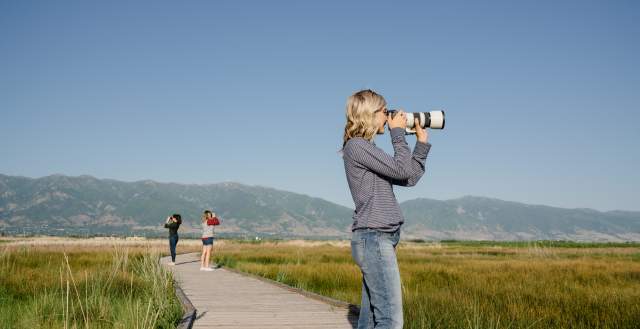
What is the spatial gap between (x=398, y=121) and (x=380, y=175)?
1.18 feet

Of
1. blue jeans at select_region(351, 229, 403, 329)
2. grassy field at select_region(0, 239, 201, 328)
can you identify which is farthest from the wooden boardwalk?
blue jeans at select_region(351, 229, 403, 329)

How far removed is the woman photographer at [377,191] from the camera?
112 inches

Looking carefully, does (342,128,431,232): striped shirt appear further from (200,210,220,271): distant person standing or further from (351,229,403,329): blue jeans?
(200,210,220,271): distant person standing

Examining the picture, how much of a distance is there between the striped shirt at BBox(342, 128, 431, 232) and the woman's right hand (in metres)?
0.05

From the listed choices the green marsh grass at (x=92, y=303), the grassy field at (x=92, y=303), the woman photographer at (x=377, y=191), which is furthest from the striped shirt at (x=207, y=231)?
the woman photographer at (x=377, y=191)

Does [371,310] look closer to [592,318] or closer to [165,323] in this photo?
[165,323]

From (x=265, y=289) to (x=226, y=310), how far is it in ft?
9.21

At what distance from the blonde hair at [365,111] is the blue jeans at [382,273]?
0.61 meters

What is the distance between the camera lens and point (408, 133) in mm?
3158

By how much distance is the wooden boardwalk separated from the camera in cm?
563

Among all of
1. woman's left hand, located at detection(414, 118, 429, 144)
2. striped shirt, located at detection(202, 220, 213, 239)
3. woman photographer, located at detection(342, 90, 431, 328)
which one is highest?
woman's left hand, located at detection(414, 118, 429, 144)

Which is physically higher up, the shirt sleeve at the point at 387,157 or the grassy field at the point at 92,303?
the shirt sleeve at the point at 387,157

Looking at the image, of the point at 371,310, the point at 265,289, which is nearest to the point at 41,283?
the point at 265,289

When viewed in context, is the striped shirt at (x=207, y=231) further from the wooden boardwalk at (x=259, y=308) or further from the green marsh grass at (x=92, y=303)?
the wooden boardwalk at (x=259, y=308)
